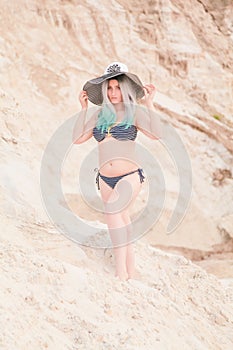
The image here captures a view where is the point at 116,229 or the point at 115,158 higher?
the point at 115,158

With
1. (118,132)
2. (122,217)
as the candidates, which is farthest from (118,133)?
(122,217)

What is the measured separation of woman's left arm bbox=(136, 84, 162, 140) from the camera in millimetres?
2982

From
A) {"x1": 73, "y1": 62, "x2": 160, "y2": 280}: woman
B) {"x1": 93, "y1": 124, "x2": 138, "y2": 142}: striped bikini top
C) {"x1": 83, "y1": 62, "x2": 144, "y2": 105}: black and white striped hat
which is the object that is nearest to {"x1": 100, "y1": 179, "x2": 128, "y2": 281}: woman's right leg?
{"x1": 73, "y1": 62, "x2": 160, "y2": 280}: woman

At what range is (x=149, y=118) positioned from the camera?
2.99 metres

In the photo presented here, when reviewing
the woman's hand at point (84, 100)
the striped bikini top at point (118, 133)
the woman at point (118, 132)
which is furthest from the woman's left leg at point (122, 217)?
the woman's hand at point (84, 100)

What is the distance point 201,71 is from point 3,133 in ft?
14.4

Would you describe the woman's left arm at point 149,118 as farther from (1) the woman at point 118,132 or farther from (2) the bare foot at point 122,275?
(2) the bare foot at point 122,275

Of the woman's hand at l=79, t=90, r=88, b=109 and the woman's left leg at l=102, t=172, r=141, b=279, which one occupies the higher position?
the woman's hand at l=79, t=90, r=88, b=109

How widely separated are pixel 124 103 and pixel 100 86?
168mm

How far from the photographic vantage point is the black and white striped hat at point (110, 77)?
2.96 metres

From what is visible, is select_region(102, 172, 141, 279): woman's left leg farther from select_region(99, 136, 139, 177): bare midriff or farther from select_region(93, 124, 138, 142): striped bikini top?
select_region(93, 124, 138, 142): striped bikini top

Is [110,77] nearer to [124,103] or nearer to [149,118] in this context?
[124,103]

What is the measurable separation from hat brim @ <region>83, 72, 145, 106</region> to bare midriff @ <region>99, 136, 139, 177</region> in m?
0.26

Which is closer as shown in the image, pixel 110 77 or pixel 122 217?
pixel 110 77
